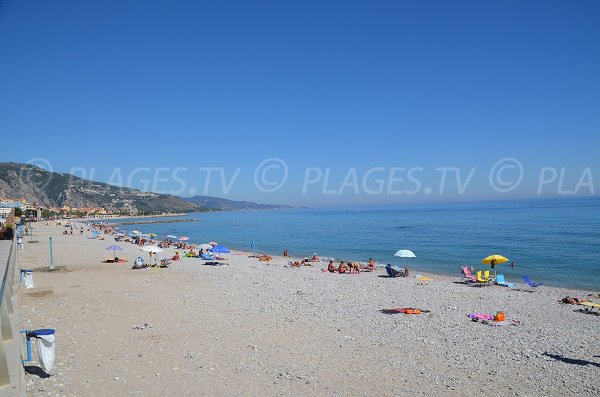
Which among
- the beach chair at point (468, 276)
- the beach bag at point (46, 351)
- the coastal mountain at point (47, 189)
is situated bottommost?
the coastal mountain at point (47, 189)

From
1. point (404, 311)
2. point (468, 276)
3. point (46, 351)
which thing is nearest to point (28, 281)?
point (46, 351)

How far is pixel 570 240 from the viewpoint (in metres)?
37.8

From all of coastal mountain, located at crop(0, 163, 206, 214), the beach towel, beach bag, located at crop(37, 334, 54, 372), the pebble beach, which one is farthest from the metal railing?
coastal mountain, located at crop(0, 163, 206, 214)

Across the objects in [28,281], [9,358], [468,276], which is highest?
[9,358]

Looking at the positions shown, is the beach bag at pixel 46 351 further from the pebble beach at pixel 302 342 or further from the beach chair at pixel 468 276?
the beach chair at pixel 468 276

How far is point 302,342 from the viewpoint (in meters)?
9.31

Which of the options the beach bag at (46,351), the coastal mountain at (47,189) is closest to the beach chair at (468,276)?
the beach bag at (46,351)

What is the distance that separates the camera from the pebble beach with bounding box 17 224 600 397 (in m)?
6.96

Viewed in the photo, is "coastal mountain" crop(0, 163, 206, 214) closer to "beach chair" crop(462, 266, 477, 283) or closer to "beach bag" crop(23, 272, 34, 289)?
"beach bag" crop(23, 272, 34, 289)

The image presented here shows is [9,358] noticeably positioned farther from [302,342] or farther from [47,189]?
[47,189]

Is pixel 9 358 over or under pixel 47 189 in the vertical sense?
over

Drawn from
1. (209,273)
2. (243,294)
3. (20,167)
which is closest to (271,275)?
(209,273)

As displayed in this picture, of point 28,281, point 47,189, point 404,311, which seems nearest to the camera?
point 404,311

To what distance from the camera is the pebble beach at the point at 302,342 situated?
6.96 m
